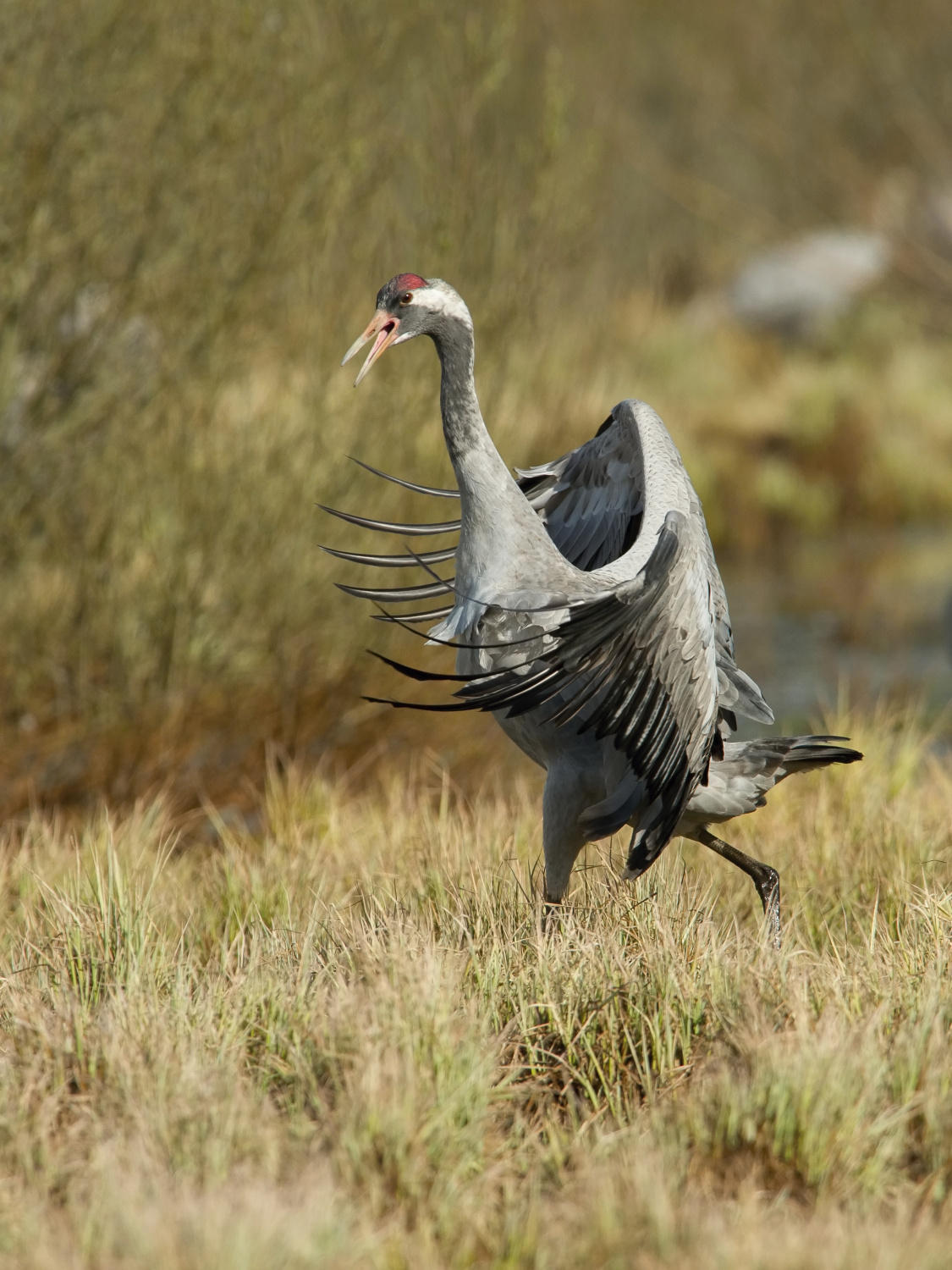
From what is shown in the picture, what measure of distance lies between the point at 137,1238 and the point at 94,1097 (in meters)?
0.53

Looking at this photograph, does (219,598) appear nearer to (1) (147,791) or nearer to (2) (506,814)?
(1) (147,791)

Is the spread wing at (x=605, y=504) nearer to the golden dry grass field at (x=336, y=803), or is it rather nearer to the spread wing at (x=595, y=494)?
the spread wing at (x=595, y=494)

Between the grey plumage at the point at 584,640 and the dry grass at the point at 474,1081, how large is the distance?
0.25 meters

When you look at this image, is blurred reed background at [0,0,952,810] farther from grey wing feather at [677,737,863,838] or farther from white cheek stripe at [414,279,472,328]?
grey wing feather at [677,737,863,838]

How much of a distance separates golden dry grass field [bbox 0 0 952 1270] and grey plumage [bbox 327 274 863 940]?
26 centimetres

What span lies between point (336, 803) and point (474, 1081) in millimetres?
2441

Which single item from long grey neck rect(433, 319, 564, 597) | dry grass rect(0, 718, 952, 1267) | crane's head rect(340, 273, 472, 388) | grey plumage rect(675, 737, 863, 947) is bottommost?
dry grass rect(0, 718, 952, 1267)

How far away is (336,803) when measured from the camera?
504 centimetres

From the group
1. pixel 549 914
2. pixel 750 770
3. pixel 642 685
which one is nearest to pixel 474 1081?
pixel 549 914

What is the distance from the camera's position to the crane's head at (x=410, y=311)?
3.50 m

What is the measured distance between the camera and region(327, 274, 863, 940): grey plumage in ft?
10.4

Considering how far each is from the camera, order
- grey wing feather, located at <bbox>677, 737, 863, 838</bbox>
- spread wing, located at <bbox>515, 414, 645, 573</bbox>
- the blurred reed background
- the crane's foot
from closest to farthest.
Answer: the crane's foot < grey wing feather, located at <bbox>677, 737, 863, 838</bbox> < spread wing, located at <bbox>515, 414, 645, 573</bbox> < the blurred reed background

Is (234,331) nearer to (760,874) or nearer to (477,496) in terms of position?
(477,496)

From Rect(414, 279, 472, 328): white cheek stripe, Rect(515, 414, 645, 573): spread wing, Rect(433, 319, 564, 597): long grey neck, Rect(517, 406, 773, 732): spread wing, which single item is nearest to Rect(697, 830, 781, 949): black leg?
Rect(517, 406, 773, 732): spread wing
